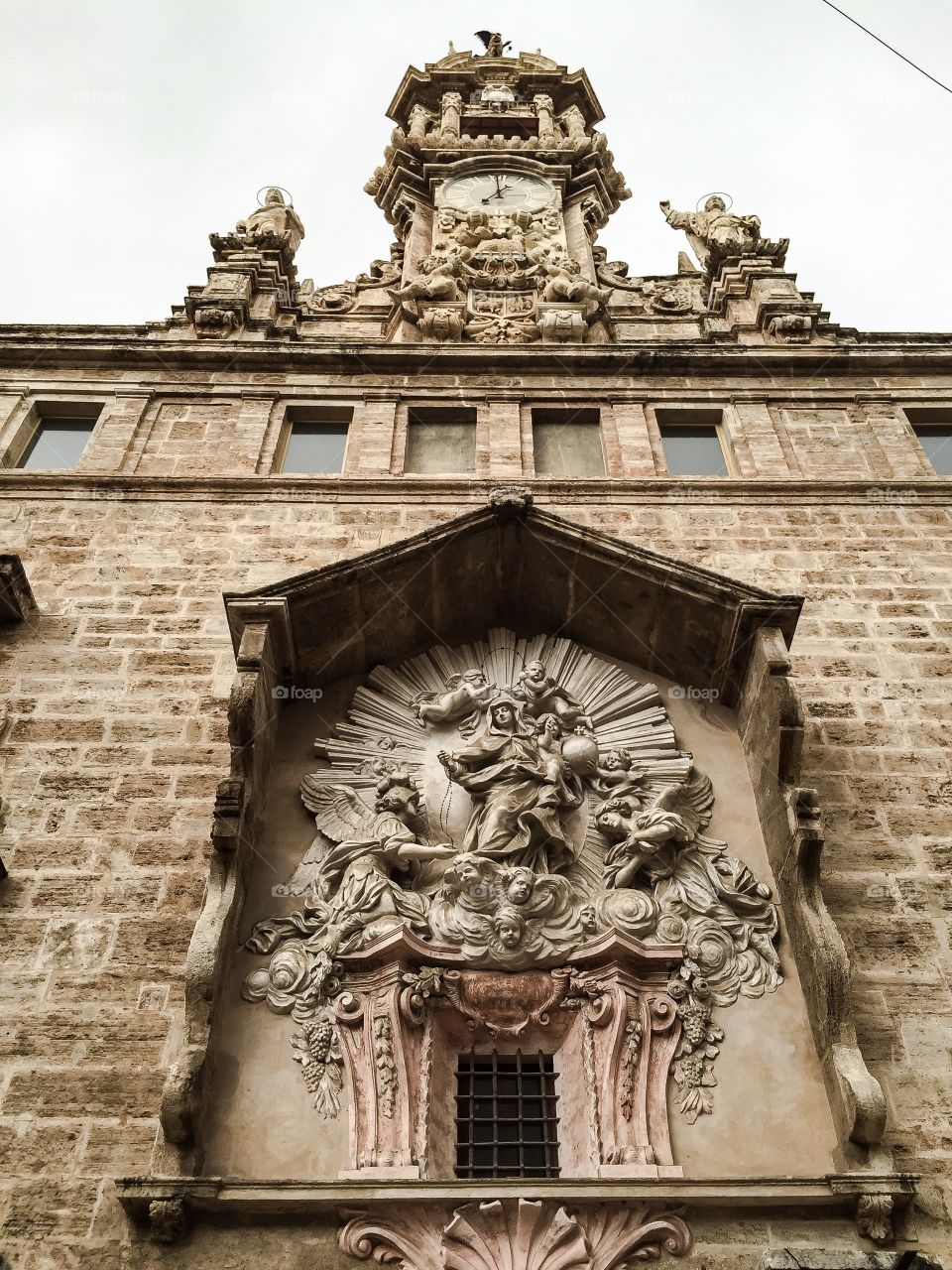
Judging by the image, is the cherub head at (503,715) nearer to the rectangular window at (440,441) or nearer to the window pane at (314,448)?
the rectangular window at (440,441)

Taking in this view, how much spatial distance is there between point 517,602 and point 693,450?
2.99 metres

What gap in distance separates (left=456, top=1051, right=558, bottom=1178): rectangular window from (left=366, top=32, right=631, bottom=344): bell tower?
7586 millimetres

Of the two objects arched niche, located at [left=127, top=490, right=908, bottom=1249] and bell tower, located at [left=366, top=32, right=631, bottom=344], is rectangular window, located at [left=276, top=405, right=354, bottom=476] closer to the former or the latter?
bell tower, located at [left=366, top=32, right=631, bottom=344]

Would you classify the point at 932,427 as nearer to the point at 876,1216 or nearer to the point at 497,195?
the point at 497,195

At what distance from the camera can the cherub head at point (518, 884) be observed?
7.25 meters

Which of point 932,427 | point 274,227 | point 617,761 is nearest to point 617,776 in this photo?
point 617,761

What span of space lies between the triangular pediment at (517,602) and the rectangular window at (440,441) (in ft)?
6.00

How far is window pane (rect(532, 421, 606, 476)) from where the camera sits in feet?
36.5

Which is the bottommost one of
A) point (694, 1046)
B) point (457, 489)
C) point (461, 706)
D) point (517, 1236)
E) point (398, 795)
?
point (517, 1236)

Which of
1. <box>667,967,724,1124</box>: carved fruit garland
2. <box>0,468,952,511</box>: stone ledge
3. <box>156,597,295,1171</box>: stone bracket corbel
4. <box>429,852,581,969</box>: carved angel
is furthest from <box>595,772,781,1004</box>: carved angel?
<box>0,468,952,511</box>: stone ledge

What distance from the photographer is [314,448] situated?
11.4 meters

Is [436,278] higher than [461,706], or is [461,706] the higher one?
[436,278]

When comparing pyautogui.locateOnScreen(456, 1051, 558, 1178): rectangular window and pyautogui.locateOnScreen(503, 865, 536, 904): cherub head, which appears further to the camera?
pyautogui.locateOnScreen(503, 865, 536, 904): cherub head

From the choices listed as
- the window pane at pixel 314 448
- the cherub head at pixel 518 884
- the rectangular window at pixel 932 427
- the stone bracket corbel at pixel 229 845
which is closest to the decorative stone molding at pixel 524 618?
the stone bracket corbel at pixel 229 845
